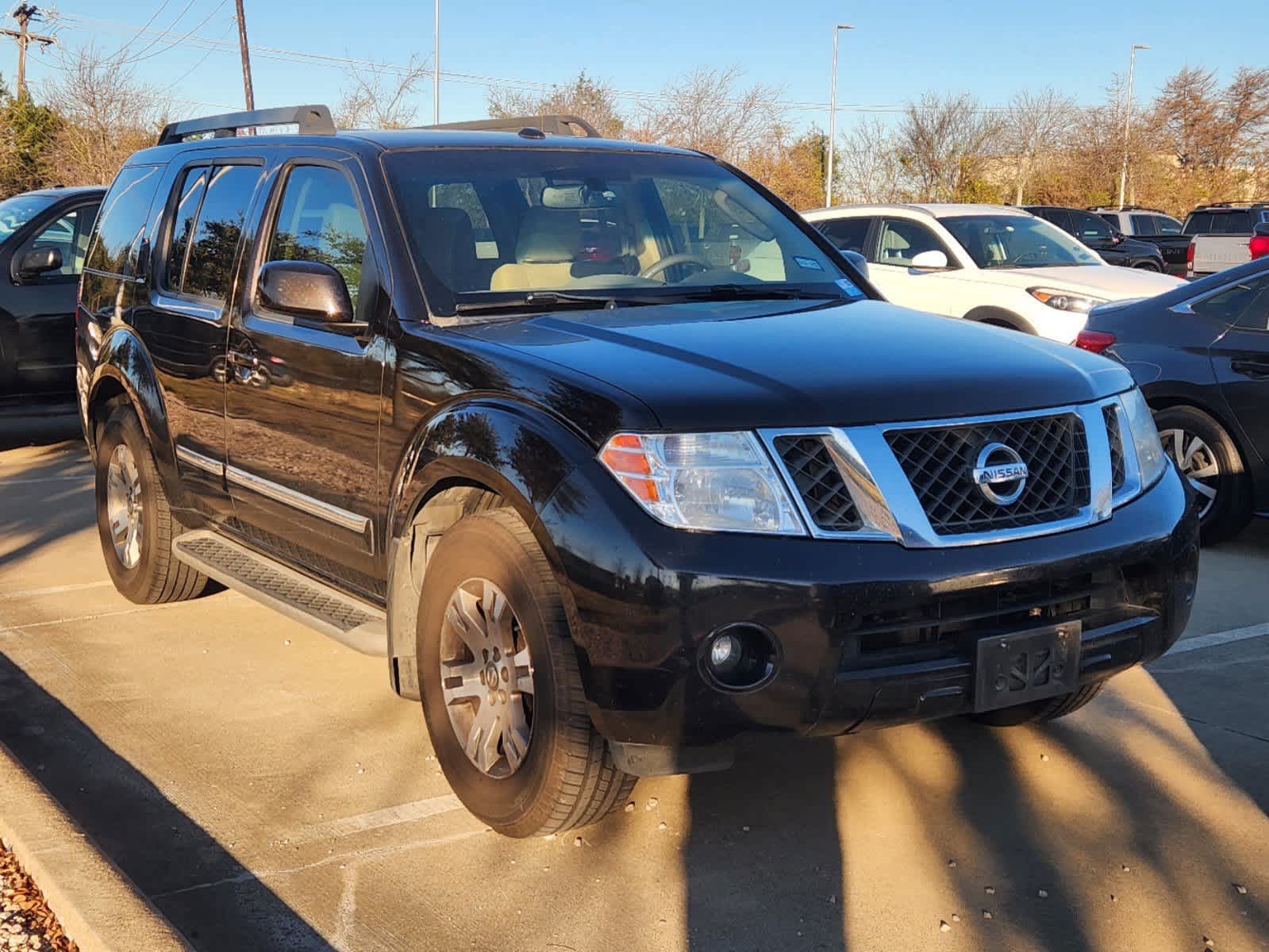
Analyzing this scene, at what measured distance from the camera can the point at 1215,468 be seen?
680 cm

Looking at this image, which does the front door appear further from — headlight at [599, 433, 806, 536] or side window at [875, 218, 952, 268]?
side window at [875, 218, 952, 268]

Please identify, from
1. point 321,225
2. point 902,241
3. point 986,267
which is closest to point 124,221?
point 321,225

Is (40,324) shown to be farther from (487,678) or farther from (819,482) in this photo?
(819,482)

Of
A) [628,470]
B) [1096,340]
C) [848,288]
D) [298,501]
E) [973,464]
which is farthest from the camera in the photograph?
[1096,340]

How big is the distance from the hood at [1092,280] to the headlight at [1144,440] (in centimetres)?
702

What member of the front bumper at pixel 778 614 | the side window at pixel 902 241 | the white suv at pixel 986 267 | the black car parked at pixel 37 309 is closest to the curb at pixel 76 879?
the front bumper at pixel 778 614

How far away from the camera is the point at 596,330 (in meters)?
3.81

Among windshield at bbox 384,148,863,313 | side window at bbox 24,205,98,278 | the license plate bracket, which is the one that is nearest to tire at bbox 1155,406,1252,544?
windshield at bbox 384,148,863,313

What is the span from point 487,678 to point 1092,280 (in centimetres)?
864

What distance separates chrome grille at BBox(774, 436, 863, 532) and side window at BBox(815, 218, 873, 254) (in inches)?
373

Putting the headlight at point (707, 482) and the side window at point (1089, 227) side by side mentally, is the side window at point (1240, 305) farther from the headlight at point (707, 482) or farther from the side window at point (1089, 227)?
the side window at point (1089, 227)

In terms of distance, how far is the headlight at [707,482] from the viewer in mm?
3111

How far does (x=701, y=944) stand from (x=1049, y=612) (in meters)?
1.18

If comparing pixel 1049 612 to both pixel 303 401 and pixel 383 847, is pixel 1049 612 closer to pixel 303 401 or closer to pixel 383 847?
pixel 383 847
